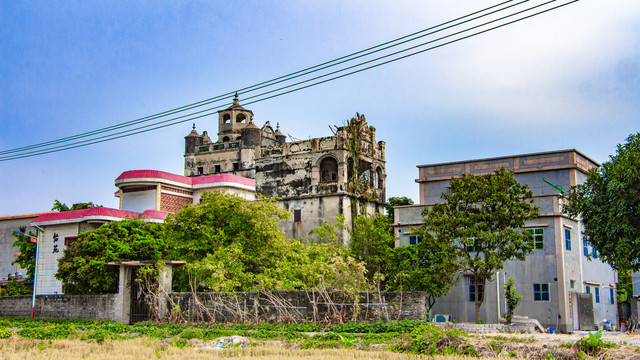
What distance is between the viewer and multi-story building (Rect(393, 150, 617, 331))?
31.0 m

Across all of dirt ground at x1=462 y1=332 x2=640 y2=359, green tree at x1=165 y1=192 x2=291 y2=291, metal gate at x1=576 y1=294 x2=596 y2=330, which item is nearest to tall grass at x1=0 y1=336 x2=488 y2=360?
dirt ground at x1=462 y1=332 x2=640 y2=359

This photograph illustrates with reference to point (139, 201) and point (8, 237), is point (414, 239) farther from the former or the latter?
point (8, 237)

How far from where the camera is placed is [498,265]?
28.2 metres

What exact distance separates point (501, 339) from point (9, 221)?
4539cm

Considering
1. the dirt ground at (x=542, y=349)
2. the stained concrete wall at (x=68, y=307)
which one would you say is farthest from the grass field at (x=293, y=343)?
the stained concrete wall at (x=68, y=307)

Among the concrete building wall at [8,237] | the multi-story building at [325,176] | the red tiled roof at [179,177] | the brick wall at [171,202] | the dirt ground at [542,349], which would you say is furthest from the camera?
the concrete building wall at [8,237]

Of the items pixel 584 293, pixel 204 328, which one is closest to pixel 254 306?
pixel 204 328

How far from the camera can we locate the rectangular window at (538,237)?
31517 millimetres

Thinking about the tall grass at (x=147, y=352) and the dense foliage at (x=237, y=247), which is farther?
the dense foliage at (x=237, y=247)

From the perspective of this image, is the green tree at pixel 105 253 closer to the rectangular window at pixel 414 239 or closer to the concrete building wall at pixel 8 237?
the rectangular window at pixel 414 239

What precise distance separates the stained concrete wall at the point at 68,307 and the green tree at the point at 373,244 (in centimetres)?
1298

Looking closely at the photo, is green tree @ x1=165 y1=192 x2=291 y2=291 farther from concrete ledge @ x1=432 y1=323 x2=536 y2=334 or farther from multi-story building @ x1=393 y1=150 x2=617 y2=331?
concrete ledge @ x1=432 y1=323 x2=536 y2=334

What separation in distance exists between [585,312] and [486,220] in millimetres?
7753

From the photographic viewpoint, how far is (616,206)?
2528 cm
